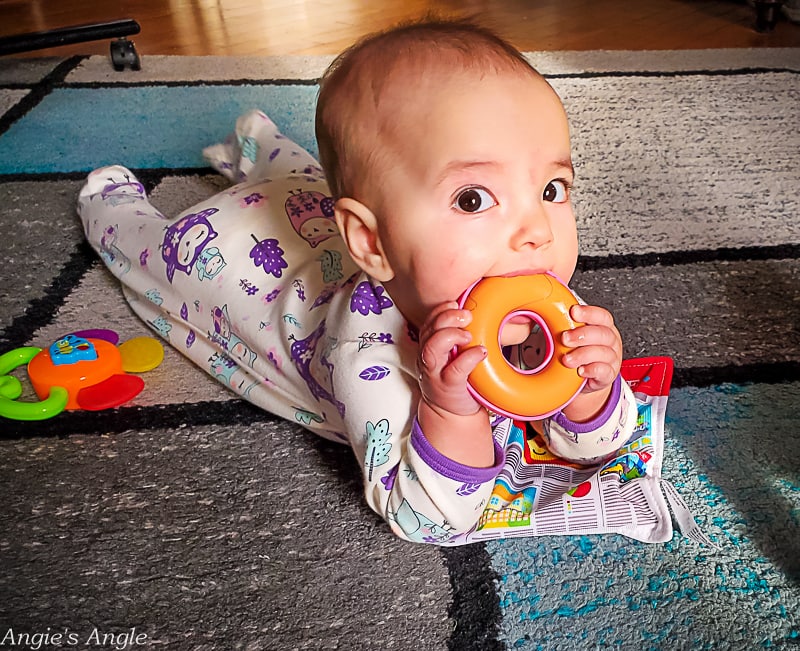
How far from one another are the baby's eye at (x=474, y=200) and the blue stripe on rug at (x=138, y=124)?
885 millimetres

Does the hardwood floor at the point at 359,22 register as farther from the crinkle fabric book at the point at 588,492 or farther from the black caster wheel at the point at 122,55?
the crinkle fabric book at the point at 588,492

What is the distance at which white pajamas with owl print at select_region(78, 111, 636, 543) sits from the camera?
2.20 feet

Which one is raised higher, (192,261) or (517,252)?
(517,252)

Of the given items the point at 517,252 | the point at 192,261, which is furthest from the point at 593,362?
the point at 192,261

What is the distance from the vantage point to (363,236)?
67 centimetres

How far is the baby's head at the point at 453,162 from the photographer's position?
0.61 metres

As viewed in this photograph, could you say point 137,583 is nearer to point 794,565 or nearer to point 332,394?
point 332,394

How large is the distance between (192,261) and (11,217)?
45 cm

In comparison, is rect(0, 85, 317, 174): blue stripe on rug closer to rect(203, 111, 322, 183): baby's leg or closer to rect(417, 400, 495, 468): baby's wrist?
rect(203, 111, 322, 183): baby's leg

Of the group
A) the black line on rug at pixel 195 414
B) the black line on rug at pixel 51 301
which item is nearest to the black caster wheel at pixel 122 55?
the black line on rug at pixel 51 301

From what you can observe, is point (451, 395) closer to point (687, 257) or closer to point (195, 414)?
point (195, 414)

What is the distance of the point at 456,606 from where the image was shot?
639 millimetres

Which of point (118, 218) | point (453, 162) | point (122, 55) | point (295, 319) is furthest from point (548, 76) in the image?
point (453, 162)

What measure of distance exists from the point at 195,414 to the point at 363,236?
309 millimetres
